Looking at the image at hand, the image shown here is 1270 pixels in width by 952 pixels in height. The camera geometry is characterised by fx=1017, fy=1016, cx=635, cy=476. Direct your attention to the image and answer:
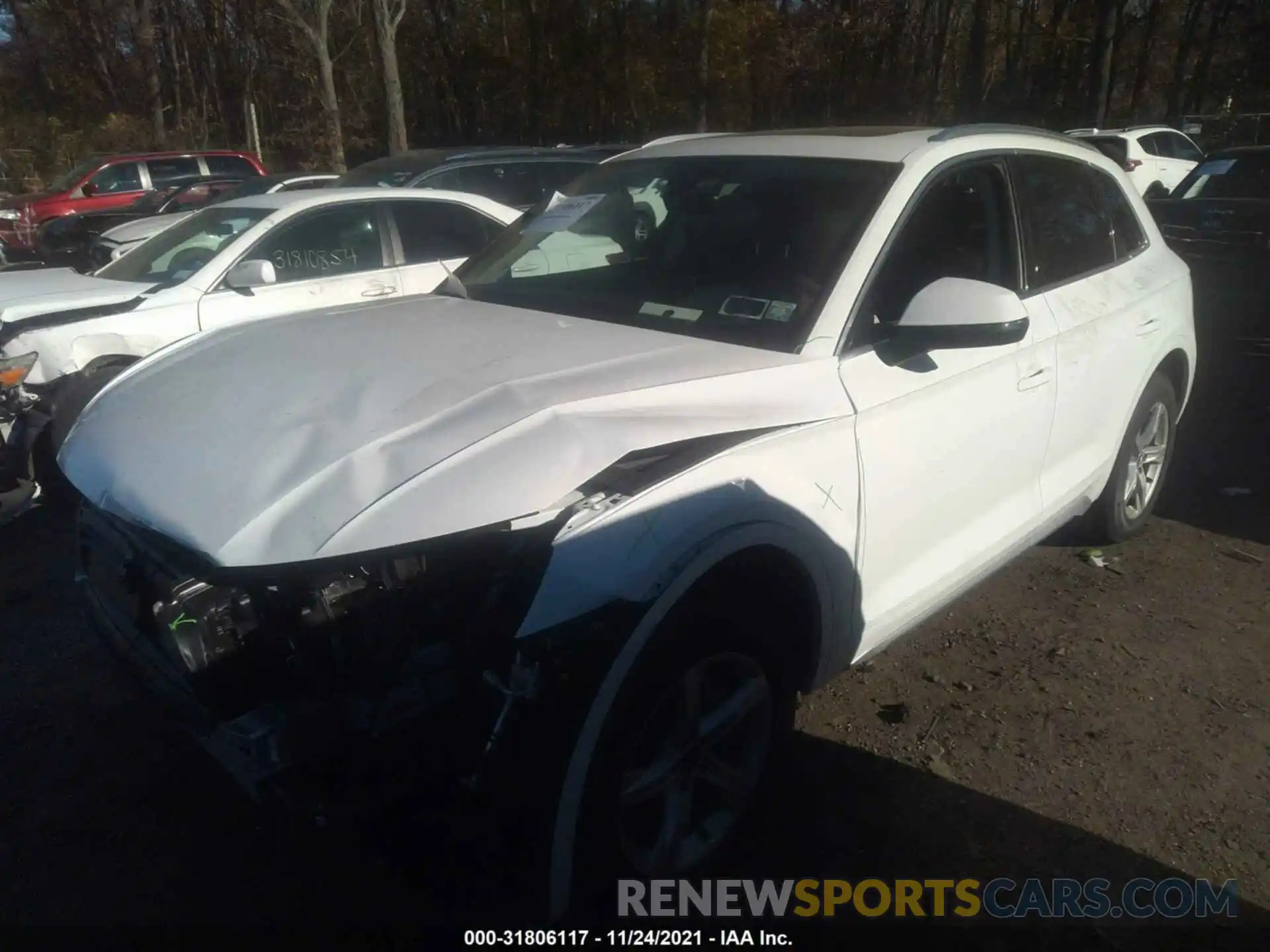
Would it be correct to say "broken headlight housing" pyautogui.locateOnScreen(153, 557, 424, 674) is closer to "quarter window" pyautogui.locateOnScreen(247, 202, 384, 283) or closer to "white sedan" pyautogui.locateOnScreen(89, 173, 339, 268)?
"quarter window" pyautogui.locateOnScreen(247, 202, 384, 283)

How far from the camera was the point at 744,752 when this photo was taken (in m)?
2.81

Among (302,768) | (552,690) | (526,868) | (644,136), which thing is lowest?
(644,136)

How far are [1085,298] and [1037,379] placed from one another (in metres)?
0.61

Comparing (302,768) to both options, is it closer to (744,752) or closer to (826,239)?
(744,752)

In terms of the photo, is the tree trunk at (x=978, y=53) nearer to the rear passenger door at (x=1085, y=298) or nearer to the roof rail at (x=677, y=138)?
the rear passenger door at (x=1085, y=298)

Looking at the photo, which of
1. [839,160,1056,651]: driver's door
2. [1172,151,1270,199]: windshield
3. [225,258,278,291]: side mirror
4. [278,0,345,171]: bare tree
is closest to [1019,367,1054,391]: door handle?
[839,160,1056,651]: driver's door

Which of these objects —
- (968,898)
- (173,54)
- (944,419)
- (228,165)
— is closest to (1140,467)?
(944,419)

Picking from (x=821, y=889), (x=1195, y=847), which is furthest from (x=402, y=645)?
(x=1195, y=847)

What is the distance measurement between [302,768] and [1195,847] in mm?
2519

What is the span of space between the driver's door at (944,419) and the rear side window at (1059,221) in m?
0.15

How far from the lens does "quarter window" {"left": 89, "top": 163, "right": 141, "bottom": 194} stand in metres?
17.2

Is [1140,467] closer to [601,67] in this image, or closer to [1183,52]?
[601,67]

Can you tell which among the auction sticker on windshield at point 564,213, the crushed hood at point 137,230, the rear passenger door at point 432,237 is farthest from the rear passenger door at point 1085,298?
the crushed hood at point 137,230

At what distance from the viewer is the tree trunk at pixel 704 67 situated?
2878 centimetres
